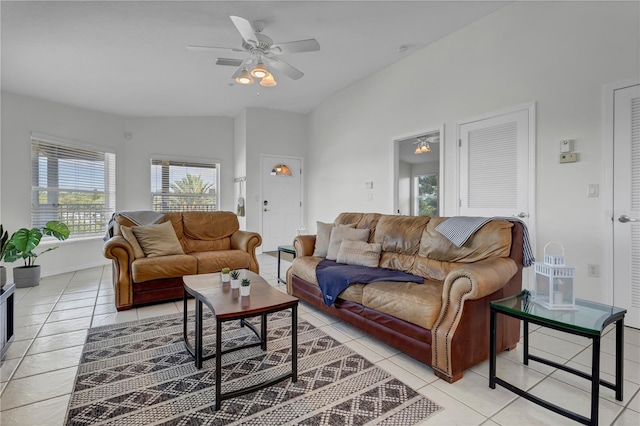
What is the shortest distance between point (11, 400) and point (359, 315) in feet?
6.89

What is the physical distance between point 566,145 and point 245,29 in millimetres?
3201

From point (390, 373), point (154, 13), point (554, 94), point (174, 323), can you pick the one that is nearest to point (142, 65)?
point (154, 13)

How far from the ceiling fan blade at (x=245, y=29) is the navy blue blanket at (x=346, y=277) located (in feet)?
7.38

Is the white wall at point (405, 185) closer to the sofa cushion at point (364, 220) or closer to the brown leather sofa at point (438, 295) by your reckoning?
the sofa cushion at point (364, 220)

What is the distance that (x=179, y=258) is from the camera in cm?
333

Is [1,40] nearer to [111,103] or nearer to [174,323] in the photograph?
[111,103]

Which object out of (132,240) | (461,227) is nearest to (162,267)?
(132,240)

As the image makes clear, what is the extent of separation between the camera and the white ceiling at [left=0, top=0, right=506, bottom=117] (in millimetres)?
2930

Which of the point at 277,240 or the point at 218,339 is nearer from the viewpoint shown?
the point at 218,339

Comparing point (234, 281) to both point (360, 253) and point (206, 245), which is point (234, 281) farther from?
point (206, 245)

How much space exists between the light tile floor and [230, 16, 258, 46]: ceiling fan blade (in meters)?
2.66

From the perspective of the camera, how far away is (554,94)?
3047 mm

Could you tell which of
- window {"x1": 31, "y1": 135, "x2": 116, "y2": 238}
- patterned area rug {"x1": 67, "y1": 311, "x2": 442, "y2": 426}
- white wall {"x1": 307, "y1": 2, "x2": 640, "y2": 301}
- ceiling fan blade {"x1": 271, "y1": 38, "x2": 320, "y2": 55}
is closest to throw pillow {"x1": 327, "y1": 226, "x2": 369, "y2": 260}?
→ patterned area rug {"x1": 67, "y1": 311, "x2": 442, "y2": 426}

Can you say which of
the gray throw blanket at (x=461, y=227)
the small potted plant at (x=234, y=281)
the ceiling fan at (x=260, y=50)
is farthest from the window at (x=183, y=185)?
the gray throw blanket at (x=461, y=227)
